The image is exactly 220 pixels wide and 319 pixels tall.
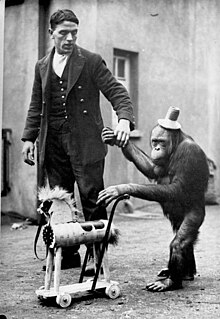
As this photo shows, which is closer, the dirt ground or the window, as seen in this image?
the dirt ground

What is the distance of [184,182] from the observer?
423 centimetres

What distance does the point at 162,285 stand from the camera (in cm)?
423

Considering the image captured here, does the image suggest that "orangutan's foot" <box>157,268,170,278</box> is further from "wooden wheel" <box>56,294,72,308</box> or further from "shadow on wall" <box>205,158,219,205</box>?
"shadow on wall" <box>205,158,219,205</box>

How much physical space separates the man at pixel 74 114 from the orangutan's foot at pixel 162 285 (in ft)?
1.87

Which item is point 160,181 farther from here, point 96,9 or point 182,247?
point 96,9

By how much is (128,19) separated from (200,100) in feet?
2.79

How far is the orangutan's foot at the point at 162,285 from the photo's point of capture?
422 cm

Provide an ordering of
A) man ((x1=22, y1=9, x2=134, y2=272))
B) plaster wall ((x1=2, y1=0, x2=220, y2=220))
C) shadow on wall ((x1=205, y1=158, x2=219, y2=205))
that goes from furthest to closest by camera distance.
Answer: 1. shadow on wall ((x1=205, y1=158, x2=219, y2=205))
2. plaster wall ((x1=2, y1=0, x2=220, y2=220))
3. man ((x1=22, y1=9, x2=134, y2=272))

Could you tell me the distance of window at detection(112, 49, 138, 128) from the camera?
523 cm

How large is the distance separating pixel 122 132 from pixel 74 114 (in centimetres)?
40

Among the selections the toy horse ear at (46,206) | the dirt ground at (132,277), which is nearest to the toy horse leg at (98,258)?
the dirt ground at (132,277)

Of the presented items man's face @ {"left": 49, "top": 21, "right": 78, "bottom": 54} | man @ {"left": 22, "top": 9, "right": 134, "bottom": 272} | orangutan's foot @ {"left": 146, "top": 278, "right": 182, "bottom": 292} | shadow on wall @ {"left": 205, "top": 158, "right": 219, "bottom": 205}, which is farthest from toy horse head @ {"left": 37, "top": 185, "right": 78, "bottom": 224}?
shadow on wall @ {"left": 205, "top": 158, "right": 219, "bottom": 205}

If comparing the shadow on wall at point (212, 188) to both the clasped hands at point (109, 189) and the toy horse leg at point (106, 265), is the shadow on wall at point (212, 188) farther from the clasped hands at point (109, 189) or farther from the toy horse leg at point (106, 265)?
the toy horse leg at point (106, 265)

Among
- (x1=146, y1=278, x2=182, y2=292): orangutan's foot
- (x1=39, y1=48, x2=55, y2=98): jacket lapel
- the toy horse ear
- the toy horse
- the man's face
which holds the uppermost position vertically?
the man's face
